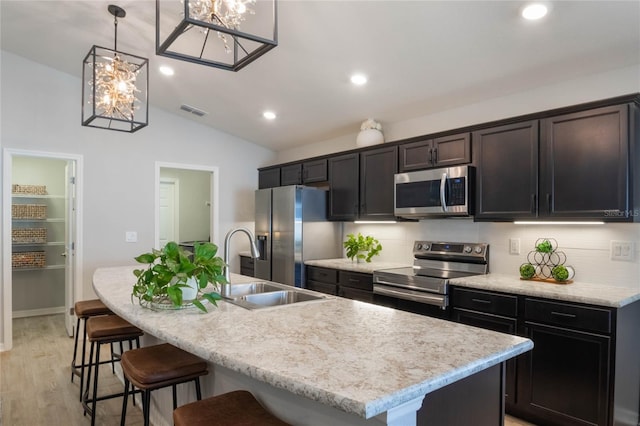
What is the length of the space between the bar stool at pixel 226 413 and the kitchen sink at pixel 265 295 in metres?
0.60

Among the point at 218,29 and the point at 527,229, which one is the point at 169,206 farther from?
the point at 218,29

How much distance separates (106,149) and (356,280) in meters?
3.19

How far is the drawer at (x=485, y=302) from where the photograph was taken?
260 centimetres

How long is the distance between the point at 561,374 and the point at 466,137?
177cm

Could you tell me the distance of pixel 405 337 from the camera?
1.41 meters

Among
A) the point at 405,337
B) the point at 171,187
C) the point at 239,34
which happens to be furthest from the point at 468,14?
the point at 171,187

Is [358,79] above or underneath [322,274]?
above

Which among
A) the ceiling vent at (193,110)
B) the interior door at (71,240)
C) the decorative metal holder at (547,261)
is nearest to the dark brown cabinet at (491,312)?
the decorative metal holder at (547,261)

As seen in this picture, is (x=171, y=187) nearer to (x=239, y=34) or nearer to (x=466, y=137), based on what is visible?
(x=466, y=137)

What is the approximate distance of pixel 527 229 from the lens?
10.2ft

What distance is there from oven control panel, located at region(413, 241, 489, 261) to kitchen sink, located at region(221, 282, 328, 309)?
68.0 inches

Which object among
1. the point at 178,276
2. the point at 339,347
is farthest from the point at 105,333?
the point at 339,347

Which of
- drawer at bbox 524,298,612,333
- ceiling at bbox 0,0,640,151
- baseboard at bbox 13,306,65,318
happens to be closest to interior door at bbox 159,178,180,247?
baseboard at bbox 13,306,65,318

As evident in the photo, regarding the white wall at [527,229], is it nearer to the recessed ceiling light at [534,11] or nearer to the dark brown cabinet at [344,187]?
the dark brown cabinet at [344,187]
